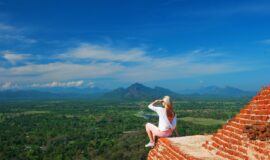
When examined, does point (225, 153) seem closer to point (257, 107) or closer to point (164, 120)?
point (257, 107)

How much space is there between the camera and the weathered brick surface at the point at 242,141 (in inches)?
260

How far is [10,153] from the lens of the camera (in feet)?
174

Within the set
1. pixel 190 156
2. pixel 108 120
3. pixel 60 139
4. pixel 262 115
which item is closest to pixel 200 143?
pixel 190 156

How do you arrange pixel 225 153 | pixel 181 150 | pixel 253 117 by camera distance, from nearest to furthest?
pixel 253 117 < pixel 225 153 < pixel 181 150

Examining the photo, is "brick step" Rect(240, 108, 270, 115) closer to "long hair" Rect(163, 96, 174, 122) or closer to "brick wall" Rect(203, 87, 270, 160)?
"brick wall" Rect(203, 87, 270, 160)

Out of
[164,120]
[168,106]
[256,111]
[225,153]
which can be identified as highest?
[168,106]

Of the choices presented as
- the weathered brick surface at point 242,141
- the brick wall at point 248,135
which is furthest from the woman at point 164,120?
the brick wall at point 248,135

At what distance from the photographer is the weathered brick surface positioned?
661cm

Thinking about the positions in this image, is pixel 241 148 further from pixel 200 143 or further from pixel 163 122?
pixel 163 122

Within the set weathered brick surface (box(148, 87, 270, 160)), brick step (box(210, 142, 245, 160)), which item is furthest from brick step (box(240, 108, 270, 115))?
brick step (box(210, 142, 245, 160))

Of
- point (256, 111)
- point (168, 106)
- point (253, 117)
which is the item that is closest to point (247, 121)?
point (253, 117)

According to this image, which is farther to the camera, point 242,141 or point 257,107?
point 257,107

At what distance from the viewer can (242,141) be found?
7.17 metres

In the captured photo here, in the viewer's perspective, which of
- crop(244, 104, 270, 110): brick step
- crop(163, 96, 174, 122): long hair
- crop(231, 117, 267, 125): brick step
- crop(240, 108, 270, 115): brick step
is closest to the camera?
crop(231, 117, 267, 125): brick step
